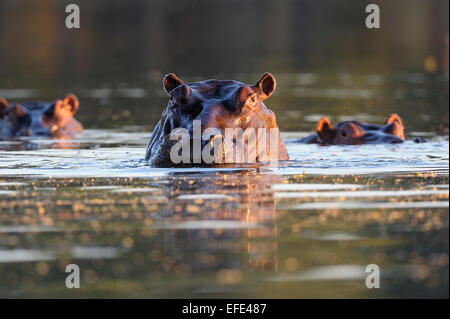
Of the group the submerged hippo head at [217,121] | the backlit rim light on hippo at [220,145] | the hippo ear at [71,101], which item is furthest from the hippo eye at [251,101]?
the hippo ear at [71,101]

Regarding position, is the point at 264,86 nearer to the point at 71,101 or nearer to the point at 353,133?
the point at 353,133

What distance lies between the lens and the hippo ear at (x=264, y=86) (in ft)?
41.2

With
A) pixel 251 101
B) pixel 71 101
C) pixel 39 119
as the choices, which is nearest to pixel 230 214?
pixel 251 101

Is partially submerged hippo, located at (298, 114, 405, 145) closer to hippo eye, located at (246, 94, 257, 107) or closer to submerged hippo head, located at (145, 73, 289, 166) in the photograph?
submerged hippo head, located at (145, 73, 289, 166)

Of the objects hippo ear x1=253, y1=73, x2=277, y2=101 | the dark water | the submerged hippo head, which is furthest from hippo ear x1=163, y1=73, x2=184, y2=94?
the dark water

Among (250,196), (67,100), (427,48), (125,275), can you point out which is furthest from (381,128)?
(427,48)

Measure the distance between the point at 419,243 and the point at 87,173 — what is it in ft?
17.6

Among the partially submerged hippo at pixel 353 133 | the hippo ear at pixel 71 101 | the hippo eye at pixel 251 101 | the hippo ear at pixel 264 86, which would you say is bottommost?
the partially submerged hippo at pixel 353 133

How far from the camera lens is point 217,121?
11.6 m

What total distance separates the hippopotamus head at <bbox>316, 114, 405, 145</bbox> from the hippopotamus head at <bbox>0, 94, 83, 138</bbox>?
187 inches

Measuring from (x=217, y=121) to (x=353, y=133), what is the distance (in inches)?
262

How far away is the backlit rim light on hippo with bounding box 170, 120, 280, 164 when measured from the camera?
11.3 metres

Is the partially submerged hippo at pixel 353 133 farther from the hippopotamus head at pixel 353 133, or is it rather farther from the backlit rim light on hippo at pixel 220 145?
the backlit rim light on hippo at pixel 220 145

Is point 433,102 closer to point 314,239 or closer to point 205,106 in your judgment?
point 205,106
